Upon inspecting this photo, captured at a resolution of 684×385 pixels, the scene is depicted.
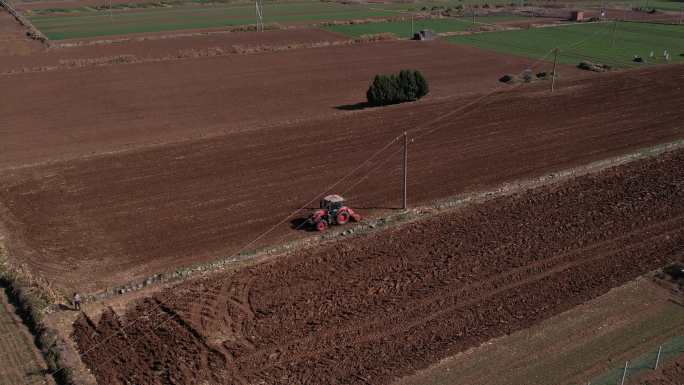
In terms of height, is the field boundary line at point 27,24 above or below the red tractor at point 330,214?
above

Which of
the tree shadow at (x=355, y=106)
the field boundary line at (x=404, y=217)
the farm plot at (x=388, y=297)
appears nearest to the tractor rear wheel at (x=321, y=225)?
the field boundary line at (x=404, y=217)

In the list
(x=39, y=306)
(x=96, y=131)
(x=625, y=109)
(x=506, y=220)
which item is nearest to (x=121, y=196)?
(x=39, y=306)

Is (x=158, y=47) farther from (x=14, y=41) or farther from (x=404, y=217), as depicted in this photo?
(x=404, y=217)

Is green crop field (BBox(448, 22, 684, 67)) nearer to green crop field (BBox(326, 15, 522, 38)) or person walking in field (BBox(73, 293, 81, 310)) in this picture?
green crop field (BBox(326, 15, 522, 38))

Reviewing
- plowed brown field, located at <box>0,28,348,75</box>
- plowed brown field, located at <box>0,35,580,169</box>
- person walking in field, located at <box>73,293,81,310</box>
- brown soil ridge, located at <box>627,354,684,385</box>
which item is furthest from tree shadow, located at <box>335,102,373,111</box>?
brown soil ridge, located at <box>627,354,684,385</box>

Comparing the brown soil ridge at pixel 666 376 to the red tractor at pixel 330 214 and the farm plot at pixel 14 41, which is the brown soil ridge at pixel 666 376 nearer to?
the red tractor at pixel 330 214

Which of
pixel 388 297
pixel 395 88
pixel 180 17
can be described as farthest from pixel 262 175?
pixel 180 17
